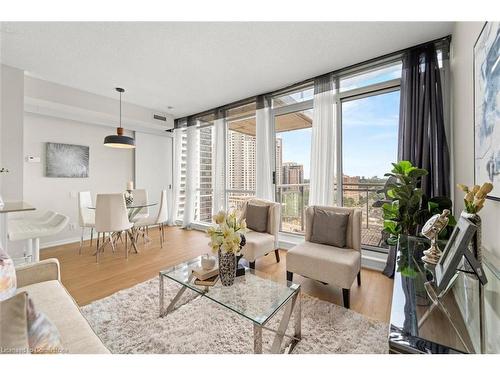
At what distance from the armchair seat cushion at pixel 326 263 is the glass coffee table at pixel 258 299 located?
1.80ft

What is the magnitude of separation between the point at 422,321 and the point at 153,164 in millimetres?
5603

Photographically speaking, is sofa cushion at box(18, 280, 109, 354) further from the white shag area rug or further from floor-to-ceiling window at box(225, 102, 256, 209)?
floor-to-ceiling window at box(225, 102, 256, 209)

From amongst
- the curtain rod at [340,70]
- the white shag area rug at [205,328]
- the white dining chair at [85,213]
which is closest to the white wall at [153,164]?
the white dining chair at [85,213]

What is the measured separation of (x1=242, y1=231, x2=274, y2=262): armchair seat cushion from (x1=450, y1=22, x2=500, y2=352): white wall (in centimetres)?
185

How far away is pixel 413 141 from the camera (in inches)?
96.3

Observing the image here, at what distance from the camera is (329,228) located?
7.78ft

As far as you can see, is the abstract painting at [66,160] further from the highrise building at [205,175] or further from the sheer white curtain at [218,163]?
the sheer white curtain at [218,163]

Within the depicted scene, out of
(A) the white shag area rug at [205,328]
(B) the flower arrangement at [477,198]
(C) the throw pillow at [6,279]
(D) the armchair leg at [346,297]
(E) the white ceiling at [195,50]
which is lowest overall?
(A) the white shag area rug at [205,328]

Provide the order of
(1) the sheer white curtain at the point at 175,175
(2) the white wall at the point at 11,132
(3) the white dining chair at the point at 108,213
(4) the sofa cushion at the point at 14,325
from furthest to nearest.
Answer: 1. (1) the sheer white curtain at the point at 175,175
2. (3) the white dining chair at the point at 108,213
3. (2) the white wall at the point at 11,132
4. (4) the sofa cushion at the point at 14,325

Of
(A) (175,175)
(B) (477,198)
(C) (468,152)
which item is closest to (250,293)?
(B) (477,198)

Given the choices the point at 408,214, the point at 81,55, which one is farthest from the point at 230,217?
the point at 81,55

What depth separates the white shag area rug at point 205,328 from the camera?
1.49 m

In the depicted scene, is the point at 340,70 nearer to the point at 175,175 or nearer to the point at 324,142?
the point at 324,142

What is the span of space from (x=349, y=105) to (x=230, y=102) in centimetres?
230
